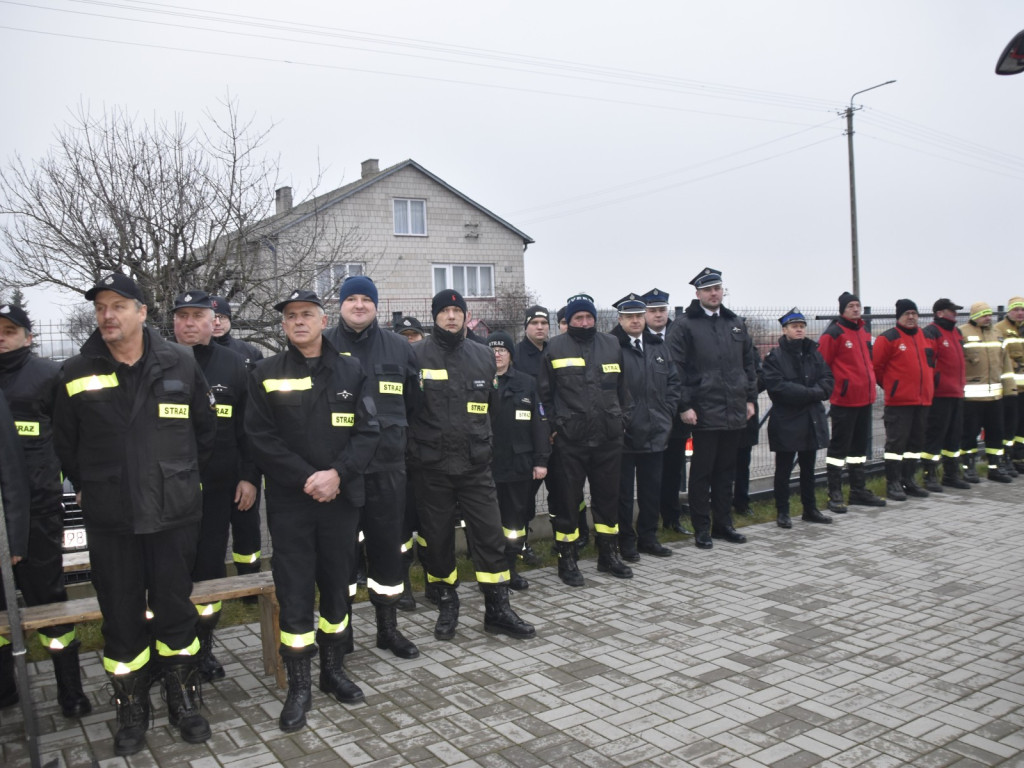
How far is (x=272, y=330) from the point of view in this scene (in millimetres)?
12914

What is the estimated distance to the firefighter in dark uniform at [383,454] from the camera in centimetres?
525

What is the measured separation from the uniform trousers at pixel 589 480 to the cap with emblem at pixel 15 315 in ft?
13.1

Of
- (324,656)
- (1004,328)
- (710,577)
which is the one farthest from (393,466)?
(1004,328)

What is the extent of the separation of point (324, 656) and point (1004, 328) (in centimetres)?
1100

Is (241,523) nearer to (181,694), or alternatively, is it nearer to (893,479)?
(181,694)

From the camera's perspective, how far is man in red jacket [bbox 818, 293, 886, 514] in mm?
9383

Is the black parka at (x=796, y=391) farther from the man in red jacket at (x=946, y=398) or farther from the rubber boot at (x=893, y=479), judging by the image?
the man in red jacket at (x=946, y=398)

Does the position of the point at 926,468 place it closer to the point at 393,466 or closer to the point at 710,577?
the point at 710,577

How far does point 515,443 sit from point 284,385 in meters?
2.50

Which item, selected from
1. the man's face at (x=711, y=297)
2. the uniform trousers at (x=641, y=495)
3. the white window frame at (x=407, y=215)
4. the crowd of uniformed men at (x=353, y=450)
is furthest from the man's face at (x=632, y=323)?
the white window frame at (x=407, y=215)

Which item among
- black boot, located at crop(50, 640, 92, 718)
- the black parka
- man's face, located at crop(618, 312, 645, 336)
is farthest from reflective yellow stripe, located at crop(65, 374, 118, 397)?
the black parka

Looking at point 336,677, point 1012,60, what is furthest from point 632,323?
point 336,677

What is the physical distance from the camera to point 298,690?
454cm

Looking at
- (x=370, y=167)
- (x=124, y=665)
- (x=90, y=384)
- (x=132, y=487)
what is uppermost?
(x=370, y=167)
